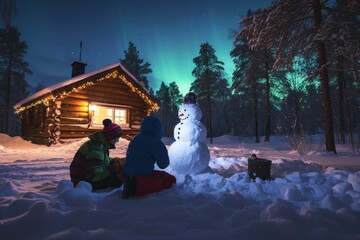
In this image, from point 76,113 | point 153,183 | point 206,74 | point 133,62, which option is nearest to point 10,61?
point 133,62

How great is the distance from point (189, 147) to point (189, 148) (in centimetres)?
3

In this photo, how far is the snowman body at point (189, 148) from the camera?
439cm

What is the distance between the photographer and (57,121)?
36.6 ft

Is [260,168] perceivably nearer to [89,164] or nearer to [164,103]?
[89,164]

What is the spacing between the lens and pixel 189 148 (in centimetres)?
446

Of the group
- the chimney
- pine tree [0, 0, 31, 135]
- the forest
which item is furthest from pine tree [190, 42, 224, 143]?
pine tree [0, 0, 31, 135]

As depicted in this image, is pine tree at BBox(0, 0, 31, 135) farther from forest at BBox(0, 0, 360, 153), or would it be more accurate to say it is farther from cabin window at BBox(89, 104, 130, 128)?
cabin window at BBox(89, 104, 130, 128)

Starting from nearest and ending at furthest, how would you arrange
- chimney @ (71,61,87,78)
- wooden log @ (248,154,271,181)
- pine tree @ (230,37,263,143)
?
wooden log @ (248,154,271,181) → chimney @ (71,61,87,78) → pine tree @ (230,37,263,143)

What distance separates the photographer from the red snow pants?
2998 millimetres

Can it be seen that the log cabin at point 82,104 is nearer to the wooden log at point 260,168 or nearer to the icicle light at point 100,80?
the icicle light at point 100,80

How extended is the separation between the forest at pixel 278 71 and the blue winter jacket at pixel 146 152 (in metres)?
5.16

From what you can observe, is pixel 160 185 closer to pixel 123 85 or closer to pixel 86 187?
pixel 86 187

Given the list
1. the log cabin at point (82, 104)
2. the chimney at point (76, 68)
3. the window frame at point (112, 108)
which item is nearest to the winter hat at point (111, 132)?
the log cabin at point (82, 104)

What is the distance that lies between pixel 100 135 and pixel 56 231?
1.66 m
